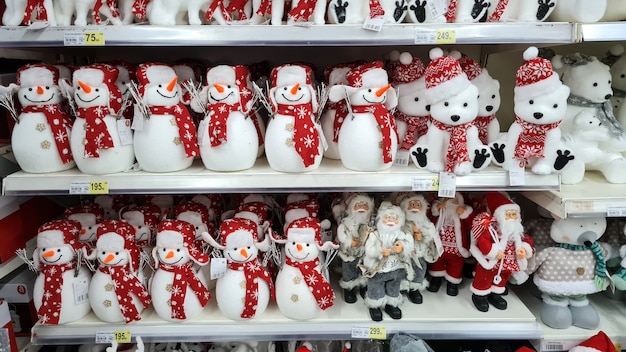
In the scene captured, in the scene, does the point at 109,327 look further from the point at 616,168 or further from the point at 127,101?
the point at 616,168

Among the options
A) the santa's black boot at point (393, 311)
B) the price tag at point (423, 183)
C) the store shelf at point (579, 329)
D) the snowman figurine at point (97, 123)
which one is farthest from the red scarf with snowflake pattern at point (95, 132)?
the store shelf at point (579, 329)

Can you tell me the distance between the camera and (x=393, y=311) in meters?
1.57

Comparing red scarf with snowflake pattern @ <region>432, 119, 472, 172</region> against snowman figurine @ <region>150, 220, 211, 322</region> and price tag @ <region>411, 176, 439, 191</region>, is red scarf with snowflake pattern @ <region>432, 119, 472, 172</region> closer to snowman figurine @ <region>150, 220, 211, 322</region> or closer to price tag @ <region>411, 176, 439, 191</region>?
price tag @ <region>411, 176, 439, 191</region>

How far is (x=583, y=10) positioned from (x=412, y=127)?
60 centimetres

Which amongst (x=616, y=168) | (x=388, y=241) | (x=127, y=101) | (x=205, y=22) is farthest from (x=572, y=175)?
(x=127, y=101)

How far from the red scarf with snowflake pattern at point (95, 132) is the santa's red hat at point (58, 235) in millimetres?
263

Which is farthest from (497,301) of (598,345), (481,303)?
(598,345)

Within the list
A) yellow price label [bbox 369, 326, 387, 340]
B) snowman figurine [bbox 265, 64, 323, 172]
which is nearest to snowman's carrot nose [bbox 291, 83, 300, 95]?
snowman figurine [bbox 265, 64, 323, 172]

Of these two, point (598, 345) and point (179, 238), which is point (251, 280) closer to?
point (179, 238)

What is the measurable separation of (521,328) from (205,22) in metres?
1.45

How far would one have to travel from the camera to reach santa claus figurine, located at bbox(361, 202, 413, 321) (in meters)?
1.51

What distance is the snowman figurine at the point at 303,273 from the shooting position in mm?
1494

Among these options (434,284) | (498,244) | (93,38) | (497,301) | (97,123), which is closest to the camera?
(93,38)

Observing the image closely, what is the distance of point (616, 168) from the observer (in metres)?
1.61
